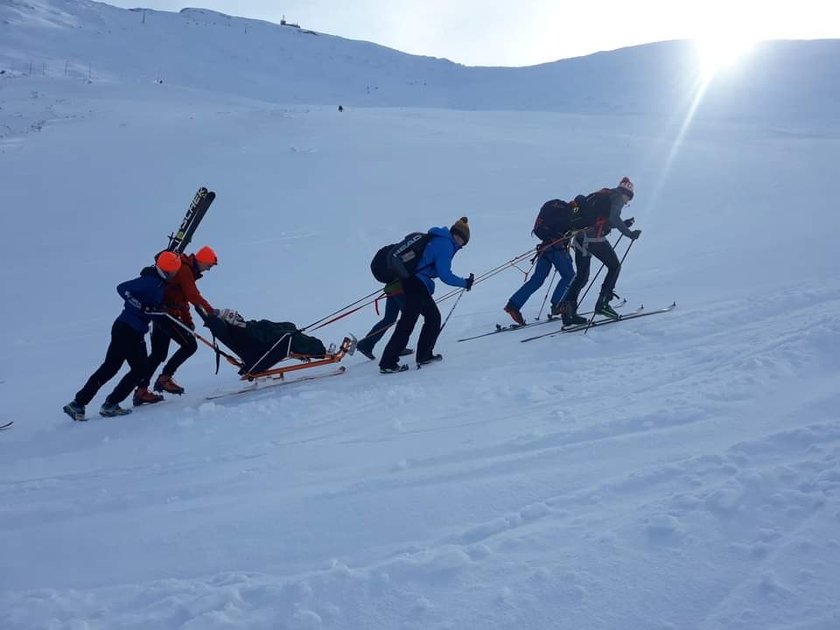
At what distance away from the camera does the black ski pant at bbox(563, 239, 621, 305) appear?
830cm

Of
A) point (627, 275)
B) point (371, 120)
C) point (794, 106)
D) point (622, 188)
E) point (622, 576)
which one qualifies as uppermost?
point (794, 106)

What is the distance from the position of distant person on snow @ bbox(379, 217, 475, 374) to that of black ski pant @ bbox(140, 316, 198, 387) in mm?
2113

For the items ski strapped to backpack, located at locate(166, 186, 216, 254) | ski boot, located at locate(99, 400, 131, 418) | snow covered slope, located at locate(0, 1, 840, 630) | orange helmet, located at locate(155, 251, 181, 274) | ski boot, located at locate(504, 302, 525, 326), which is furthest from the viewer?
ski boot, located at locate(504, 302, 525, 326)

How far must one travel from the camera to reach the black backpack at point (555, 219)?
333 inches

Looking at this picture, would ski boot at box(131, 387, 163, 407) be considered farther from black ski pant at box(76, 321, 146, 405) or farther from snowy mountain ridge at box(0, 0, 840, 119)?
snowy mountain ridge at box(0, 0, 840, 119)

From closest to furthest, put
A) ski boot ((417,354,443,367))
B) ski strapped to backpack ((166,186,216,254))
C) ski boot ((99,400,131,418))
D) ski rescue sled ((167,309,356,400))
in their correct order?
ski boot ((99,400,131,418)) < ski rescue sled ((167,309,356,400)) < ski boot ((417,354,443,367)) < ski strapped to backpack ((166,186,216,254))

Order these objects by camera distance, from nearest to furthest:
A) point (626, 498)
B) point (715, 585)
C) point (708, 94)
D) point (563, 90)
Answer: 1. point (715, 585)
2. point (626, 498)
3. point (708, 94)
4. point (563, 90)

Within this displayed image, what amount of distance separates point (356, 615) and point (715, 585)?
1.63 meters

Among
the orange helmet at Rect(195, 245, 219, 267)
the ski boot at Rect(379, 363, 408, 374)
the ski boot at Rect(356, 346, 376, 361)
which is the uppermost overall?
the orange helmet at Rect(195, 245, 219, 267)

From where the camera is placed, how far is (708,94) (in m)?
39.3

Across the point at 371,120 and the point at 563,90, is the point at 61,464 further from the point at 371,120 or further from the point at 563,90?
the point at 563,90

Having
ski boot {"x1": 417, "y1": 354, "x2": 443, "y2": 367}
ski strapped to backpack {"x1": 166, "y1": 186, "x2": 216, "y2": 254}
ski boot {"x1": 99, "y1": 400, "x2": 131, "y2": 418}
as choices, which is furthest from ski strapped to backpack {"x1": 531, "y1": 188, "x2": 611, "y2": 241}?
ski boot {"x1": 99, "y1": 400, "x2": 131, "y2": 418}

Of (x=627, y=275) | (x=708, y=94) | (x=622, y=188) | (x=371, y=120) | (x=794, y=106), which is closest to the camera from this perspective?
(x=622, y=188)

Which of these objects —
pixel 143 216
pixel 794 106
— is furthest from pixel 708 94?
pixel 143 216
